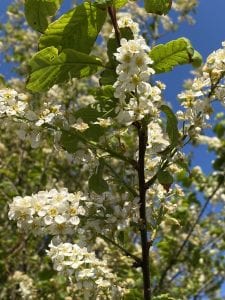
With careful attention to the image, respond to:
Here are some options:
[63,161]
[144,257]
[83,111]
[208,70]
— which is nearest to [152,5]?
[208,70]

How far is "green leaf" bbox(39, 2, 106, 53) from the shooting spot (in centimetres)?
155

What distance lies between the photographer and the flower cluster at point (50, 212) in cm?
158

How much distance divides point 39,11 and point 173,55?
18.1 inches

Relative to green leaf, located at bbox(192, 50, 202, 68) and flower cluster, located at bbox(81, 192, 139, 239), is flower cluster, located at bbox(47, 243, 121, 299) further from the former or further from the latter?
green leaf, located at bbox(192, 50, 202, 68)

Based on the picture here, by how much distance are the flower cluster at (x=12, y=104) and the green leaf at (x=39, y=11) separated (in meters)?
0.24

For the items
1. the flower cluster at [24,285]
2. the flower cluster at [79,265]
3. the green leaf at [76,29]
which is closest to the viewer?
the green leaf at [76,29]

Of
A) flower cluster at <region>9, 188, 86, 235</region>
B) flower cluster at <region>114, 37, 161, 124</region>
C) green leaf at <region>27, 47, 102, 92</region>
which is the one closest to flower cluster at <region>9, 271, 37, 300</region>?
flower cluster at <region>9, 188, 86, 235</region>

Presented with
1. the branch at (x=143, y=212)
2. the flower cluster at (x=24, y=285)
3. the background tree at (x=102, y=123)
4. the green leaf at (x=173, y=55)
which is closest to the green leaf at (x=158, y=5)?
the background tree at (x=102, y=123)

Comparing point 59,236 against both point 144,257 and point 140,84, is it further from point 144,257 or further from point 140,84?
point 140,84

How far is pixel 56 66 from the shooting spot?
152cm

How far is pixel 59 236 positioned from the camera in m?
1.62

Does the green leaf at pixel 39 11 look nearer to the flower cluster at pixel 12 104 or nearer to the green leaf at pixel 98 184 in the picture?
the flower cluster at pixel 12 104

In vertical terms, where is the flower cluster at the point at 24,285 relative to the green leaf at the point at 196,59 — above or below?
above

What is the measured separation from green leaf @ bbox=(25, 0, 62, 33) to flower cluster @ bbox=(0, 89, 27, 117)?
24 centimetres
